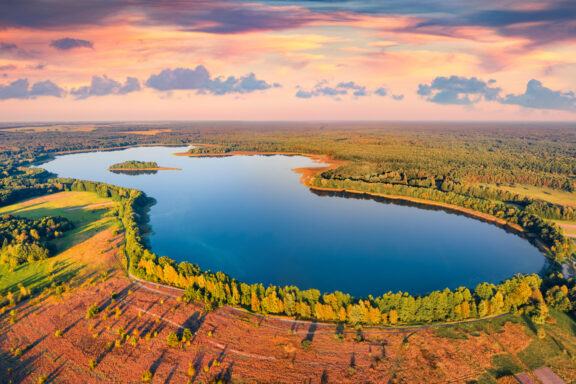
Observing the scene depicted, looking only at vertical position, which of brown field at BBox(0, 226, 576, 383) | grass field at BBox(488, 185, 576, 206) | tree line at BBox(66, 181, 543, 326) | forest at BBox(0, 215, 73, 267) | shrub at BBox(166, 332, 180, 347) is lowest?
brown field at BBox(0, 226, 576, 383)

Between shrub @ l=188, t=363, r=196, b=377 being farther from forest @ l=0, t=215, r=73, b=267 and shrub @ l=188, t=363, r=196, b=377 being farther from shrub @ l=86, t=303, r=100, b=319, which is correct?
forest @ l=0, t=215, r=73, b=267

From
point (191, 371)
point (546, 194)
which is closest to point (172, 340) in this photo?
point (191, 371)

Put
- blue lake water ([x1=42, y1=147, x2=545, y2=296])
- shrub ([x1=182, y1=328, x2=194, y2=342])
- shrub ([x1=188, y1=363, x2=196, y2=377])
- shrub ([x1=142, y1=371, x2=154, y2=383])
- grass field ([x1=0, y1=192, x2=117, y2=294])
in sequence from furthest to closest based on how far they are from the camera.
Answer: blue lake water ([x1=42, y1=147, x2=545, y2=296]), grass field ([x1=0, y1=192, x2=117, y2=294]), shrub ([x1=182, y1=328, x2=194, y2=342]), shrub ([x1=188, y1=363, x2=196, y2=377]), shrub ([x1=142, y1=371, x2=154, y2=383])

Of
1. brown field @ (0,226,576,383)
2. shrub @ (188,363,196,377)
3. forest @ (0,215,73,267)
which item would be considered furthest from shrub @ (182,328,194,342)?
forest @ (0,215,73,267)

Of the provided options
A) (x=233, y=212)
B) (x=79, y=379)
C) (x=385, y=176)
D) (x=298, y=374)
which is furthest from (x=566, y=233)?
(x=79, y=379)

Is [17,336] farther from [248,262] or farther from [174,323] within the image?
[248,262]

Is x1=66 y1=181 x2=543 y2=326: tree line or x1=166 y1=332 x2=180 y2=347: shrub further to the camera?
x1=66 y1=181 x2=543 y2=326: tree line
